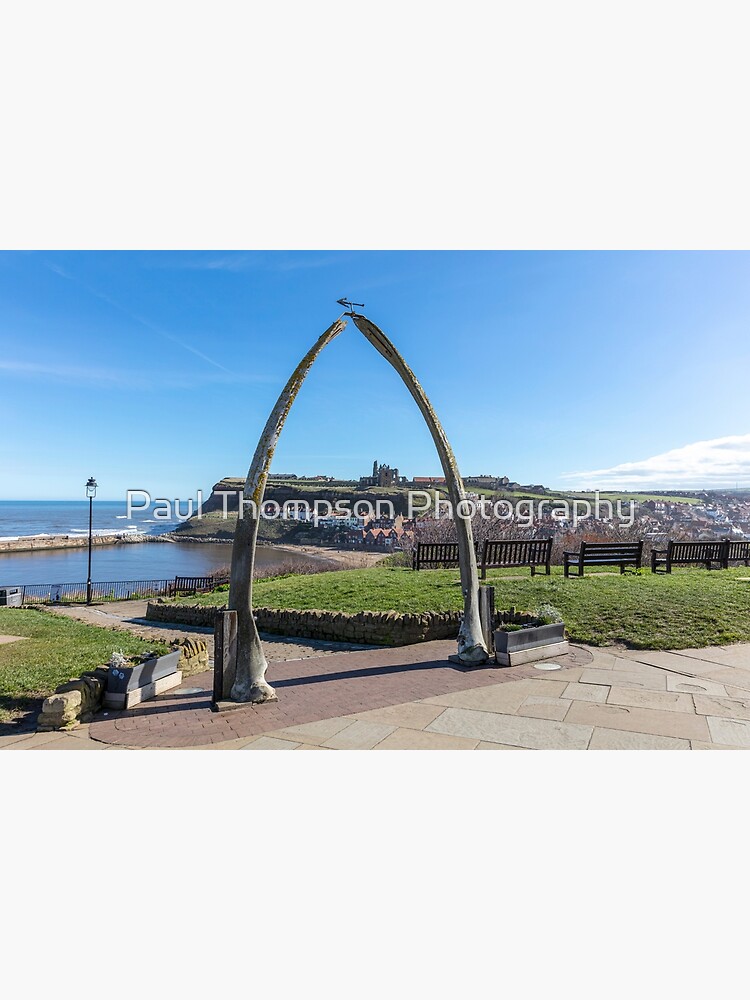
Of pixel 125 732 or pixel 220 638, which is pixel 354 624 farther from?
pixel 125 732

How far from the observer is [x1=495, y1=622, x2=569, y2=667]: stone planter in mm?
6891

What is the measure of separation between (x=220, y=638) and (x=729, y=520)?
1310 inches

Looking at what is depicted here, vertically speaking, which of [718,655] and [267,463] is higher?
[267,463]

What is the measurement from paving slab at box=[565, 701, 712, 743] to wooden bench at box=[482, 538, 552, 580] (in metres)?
8.85

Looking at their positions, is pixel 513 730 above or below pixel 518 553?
below

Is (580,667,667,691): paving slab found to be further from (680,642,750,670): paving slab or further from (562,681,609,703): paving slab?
(680,642,750,670): paving slab

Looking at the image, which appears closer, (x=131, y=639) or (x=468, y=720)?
(x=468, y=720)

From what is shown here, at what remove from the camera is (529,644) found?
23.4 ft

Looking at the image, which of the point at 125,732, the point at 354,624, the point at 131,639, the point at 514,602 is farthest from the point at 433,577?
the point at 125,732

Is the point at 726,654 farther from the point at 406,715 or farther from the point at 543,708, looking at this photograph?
the point at 406,715

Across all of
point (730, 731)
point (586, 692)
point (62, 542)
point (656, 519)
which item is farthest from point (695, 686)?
point (62, 542)

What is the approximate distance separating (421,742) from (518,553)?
34.4ft

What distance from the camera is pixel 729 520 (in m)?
30.6

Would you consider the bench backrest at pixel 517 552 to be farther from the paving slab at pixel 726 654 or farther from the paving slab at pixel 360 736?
the paving slab at pixel 360 736
